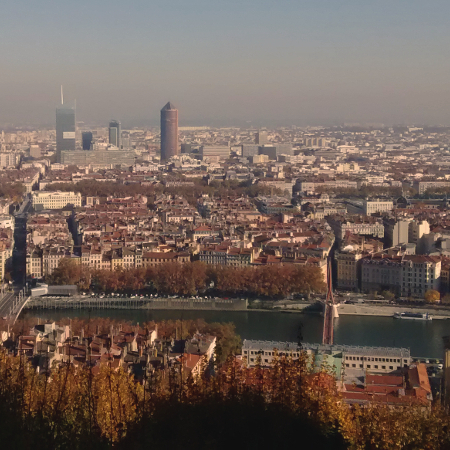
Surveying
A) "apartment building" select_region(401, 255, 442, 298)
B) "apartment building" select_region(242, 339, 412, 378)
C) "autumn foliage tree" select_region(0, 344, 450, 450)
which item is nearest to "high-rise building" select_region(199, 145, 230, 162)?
"apartment building" select_region(401, 255, 442, 298)

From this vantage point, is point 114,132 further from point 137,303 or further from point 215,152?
point 137,303

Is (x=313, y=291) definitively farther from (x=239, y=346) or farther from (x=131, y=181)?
(x=131, y=181)

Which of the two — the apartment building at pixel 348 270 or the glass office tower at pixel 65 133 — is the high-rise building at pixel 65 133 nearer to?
the glass office tower at pixel 65 133

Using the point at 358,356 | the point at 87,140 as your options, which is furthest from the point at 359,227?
the point at 87,140

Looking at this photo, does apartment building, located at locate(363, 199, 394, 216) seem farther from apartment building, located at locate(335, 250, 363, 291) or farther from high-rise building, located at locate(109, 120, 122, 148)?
high-rise building, located at locate(109, 120, 122, 148)

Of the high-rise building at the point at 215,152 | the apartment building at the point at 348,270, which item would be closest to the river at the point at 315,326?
the apartment building at the point at 348,270

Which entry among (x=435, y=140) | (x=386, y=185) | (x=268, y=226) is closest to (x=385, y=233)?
(x=268, y=226)
